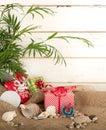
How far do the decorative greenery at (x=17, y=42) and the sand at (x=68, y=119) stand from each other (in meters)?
0.19

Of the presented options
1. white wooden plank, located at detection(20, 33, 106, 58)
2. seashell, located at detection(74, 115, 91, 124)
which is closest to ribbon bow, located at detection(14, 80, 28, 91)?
white wooden plank, located at detection(20, 33, 106, 58)

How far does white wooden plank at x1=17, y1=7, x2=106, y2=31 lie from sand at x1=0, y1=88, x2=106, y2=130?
404 millimetres

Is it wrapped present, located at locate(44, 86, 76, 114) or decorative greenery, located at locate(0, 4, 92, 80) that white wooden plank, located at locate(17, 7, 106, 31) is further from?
wrapped present, located at locate(44, 86, 76, 114)

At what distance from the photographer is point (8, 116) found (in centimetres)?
154

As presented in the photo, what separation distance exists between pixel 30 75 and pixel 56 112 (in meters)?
0.43

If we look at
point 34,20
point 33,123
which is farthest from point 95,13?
Answer: point 33,123

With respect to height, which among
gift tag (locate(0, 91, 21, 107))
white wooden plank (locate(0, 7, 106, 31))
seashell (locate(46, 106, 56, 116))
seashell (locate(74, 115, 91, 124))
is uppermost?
white wooden plank (locate(0, 7, 106, 31))

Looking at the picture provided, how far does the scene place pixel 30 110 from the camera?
1628 mm

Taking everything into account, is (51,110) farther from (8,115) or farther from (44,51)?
(44,51)

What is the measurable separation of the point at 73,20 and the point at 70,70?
31 centimetres

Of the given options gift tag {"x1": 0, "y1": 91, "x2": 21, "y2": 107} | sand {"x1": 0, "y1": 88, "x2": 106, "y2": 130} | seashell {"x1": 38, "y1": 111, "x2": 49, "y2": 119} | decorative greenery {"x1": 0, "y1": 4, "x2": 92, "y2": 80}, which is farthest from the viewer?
decorative greenery {"x1": 0, "y1": 4, "x2": 92, "y2": 80}

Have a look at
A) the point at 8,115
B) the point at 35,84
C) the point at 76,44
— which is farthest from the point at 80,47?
the point at 8,115

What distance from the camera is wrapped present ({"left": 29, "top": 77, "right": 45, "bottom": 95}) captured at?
1849 mm

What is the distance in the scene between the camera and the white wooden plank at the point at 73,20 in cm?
195
